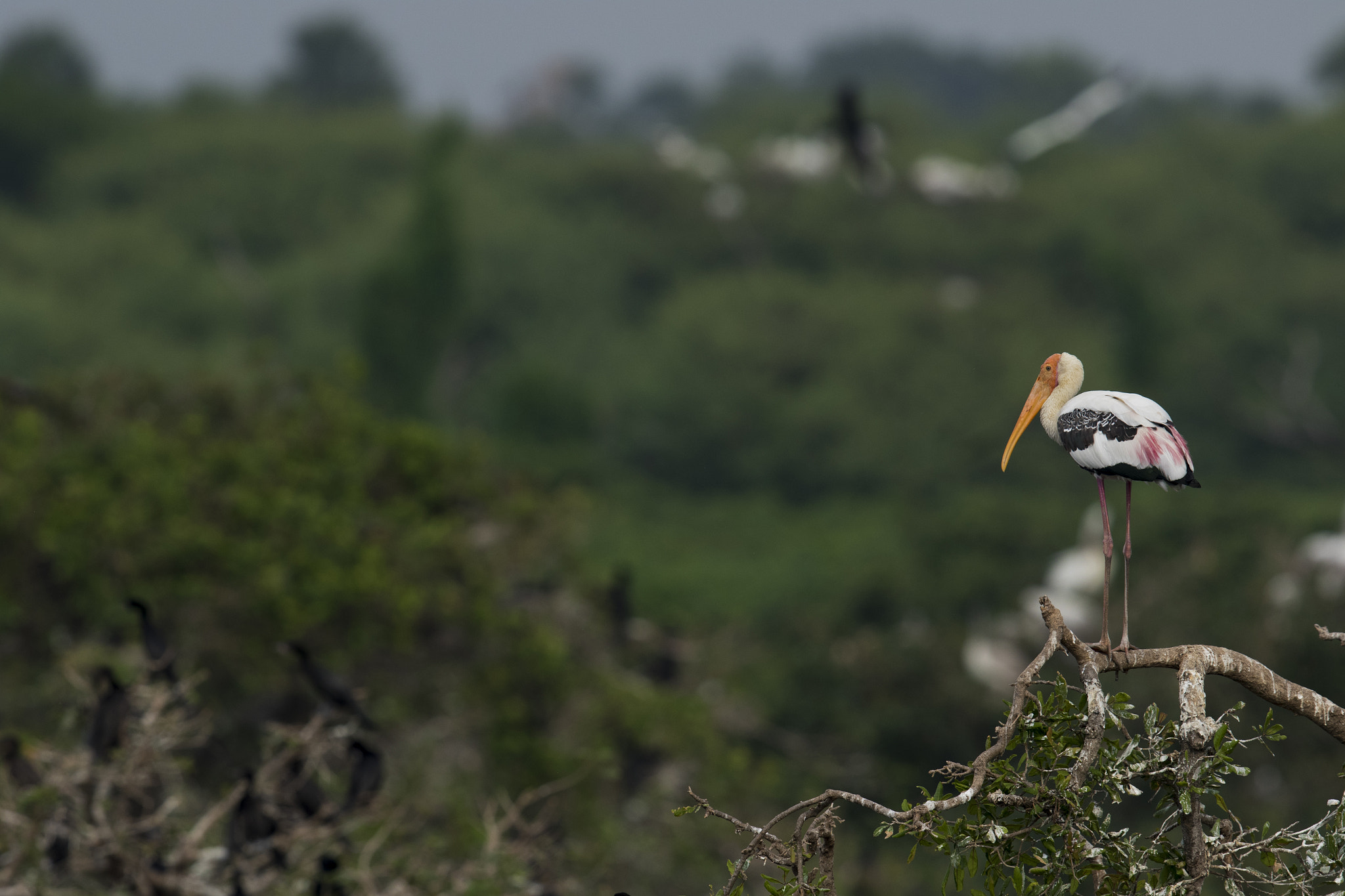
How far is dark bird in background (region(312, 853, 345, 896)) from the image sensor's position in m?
5.88

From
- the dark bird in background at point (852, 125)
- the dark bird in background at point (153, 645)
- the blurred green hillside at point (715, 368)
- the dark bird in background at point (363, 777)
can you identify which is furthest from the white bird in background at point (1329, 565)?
the dark bird in background at point (852, 125)

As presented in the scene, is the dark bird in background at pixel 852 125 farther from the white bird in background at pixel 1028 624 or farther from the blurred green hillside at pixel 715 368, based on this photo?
the white bird in background at pixel 1028 624

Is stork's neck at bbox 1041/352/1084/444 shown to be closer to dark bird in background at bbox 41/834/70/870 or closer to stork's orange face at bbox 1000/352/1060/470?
stork's orange face at bbox 1000/352/1060/470

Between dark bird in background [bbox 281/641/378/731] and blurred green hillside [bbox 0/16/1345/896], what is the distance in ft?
17.8

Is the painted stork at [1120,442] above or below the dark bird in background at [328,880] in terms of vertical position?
above

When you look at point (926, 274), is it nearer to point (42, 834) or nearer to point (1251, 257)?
point (1251, 257)

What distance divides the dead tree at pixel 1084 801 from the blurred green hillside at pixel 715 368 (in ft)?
29.4

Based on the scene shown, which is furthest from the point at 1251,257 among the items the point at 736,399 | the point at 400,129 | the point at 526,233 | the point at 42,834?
the point at 42,834

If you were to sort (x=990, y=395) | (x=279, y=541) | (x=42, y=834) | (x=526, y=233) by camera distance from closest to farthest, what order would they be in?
(x=42, y=834) < (x=279, y=541) < (x=990, y=395) < (x=526, y=233)

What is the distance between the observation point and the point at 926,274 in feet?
215

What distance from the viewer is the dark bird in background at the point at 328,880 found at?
19.3 ft

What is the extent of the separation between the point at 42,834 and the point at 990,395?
51.1 meters

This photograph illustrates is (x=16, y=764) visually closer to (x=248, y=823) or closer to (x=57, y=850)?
(x=57, y=850)

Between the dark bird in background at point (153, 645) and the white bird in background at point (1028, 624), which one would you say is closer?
the dark bird in background at point (153, 645)
